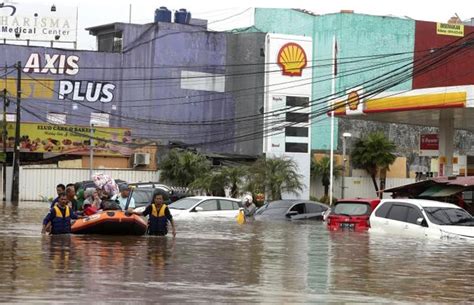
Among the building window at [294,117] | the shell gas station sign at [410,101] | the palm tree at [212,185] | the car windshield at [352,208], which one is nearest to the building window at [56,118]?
the palm tree at [212,185]

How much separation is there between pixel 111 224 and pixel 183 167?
132 ft

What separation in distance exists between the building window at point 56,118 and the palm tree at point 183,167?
821 cm

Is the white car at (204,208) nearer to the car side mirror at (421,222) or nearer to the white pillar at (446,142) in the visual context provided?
the car side mirror at (421,222)

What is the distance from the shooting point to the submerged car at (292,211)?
34062 millimetres

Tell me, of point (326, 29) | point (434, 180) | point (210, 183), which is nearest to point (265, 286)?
point (434, 180)

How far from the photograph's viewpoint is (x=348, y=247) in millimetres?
22734

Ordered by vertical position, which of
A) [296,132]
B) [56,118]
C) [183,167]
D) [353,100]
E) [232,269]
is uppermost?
[56,118]

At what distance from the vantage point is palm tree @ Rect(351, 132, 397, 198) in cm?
7162

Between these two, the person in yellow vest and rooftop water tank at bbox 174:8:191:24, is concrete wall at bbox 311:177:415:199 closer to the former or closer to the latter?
rooftop water tank at bbox 174:8:191:24

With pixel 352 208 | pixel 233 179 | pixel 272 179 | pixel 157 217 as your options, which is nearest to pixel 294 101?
pixel 272 179

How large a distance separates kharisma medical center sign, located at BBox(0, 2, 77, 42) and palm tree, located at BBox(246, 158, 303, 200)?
20.8m

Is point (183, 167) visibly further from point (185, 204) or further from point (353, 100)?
point (185, 204)

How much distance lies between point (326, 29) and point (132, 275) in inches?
2784

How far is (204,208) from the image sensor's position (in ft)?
108
